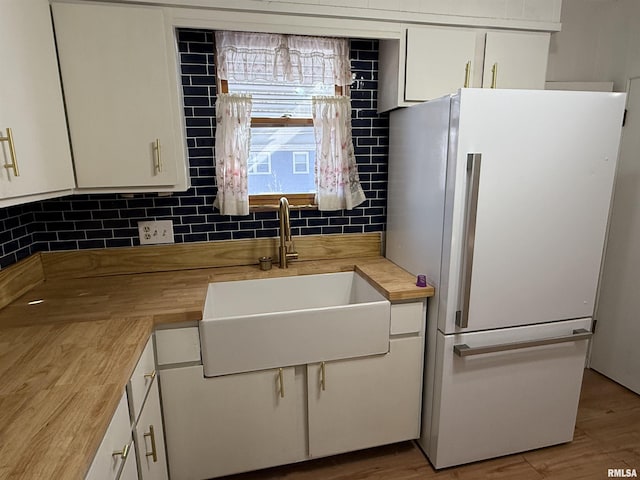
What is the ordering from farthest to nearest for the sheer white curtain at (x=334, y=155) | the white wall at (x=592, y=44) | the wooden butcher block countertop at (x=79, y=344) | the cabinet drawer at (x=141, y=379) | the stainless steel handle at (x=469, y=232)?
the white wall at (x=592, y=44) → the sheer white curtain at (x=334, y=155) → the stainless steel handle at (x=469, y=232) → the cabinet drawer at (x=141, y=379) → the wooden butcher block countertop at (x=79, y=344)

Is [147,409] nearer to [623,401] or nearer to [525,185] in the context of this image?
[525,185]

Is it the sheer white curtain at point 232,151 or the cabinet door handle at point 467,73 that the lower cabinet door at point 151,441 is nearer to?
the sheer white curtain at point 232,151

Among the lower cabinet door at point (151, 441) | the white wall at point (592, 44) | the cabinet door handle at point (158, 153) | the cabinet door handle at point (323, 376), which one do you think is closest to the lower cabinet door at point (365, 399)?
the cabinet door handle at point (323, 376)

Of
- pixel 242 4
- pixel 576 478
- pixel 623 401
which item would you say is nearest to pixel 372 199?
pixel 242 4

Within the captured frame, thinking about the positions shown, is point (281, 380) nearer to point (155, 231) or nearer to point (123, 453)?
point (123, 453)

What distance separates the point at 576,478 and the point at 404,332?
3.37 feet

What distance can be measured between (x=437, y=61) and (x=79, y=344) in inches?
73.2

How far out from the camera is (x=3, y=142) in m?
1.09

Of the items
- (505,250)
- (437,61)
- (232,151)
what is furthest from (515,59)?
(232,151)

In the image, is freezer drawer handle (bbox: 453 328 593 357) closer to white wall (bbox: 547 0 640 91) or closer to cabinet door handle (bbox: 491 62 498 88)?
cabinet door handle (bbox: 491 62 498 88)

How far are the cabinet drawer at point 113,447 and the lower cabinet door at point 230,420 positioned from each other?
1.32 feet

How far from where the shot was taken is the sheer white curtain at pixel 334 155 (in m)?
1.99

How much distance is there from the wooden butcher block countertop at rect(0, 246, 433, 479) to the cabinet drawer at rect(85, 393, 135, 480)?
0.06 meters

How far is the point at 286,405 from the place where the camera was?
1.65 meters
